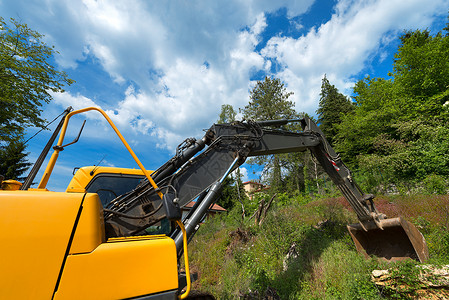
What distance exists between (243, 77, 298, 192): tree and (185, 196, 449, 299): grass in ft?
32.9

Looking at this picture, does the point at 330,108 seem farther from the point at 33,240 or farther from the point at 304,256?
the point at 33,240

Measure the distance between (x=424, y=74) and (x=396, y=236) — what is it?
15370 millimetres

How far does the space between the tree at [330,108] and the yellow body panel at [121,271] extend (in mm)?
26062

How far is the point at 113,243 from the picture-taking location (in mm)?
A: 1838

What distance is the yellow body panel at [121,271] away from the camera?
Result: 1615 mm

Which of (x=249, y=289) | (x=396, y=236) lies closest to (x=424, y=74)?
(x=396, y=236)

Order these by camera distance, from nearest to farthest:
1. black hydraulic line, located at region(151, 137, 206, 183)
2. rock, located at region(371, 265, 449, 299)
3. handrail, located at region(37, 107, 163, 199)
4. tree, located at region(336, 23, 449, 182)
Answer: handrail, located at region(37, 107, 163, 199), black hydraulic line, located at region(151, 137, 206, 183), rock, located at region(371, 265, 449, 299), tree, located at region(336, 23, 449, 182)

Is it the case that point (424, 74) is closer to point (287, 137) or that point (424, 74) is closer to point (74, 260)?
point (287, 137)

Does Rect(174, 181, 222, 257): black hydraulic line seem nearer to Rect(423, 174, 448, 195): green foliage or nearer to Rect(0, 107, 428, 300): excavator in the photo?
Rect(0, 107, 428, 300): excavator

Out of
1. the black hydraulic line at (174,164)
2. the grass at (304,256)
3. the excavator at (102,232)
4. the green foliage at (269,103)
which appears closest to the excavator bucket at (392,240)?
the grass at (304,256)

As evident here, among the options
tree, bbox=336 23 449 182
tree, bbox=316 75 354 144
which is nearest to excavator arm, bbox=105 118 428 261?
tree, bbox=336 23 449 182

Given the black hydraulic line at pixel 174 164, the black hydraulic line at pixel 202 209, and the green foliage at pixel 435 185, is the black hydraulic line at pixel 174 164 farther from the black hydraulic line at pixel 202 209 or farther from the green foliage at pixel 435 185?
the green foliage at pixel 435 185

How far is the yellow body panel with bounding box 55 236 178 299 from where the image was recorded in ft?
5.30

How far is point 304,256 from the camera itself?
5.94 meters
